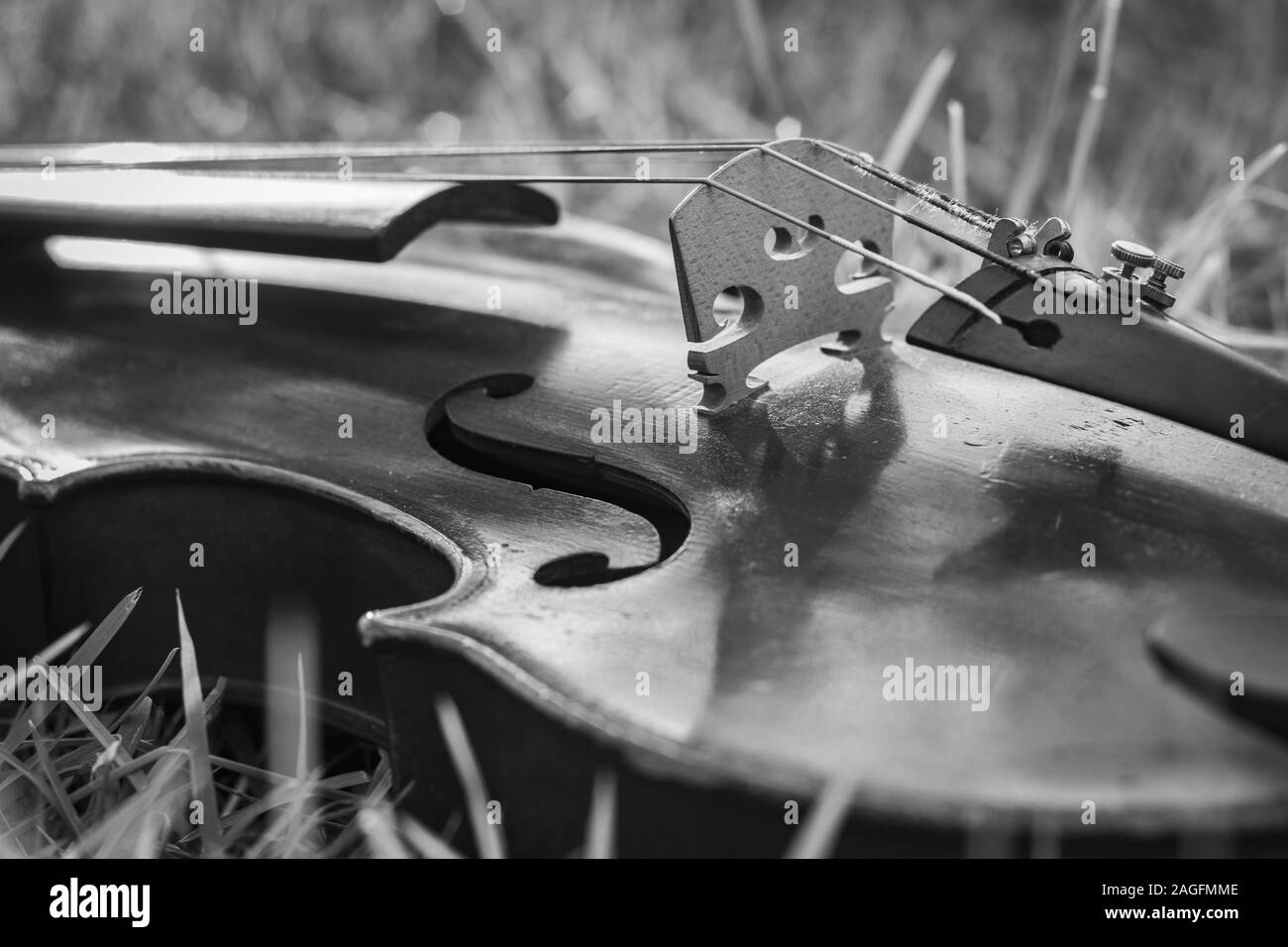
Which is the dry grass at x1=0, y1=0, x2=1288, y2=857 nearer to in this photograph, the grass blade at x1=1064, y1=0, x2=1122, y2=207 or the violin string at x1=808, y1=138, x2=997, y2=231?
the grass blade at x1=1064, y1=0, x2=1122, y2=207

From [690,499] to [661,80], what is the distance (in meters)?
2.25

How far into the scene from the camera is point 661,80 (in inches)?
118

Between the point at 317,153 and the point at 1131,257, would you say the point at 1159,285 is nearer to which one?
the point at 1131,257

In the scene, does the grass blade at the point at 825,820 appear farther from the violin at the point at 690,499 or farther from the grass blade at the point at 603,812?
the grass blade at the point at 603,812

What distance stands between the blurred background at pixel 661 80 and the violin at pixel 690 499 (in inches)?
49.5

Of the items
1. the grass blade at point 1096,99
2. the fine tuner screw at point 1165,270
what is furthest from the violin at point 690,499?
the grass blade at point 1096,99

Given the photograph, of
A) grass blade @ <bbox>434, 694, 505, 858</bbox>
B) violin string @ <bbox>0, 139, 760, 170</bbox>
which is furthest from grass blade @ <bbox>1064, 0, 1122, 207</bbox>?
grass blade @ <bbox>434, 694, 505, 858</bbox>

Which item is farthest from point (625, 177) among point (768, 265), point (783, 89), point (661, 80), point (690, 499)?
point (661, 80)

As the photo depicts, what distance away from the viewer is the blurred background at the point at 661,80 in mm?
2682

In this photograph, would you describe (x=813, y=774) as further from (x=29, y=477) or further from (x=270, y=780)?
(x=29, y=477)

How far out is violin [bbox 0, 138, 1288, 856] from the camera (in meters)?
0.69

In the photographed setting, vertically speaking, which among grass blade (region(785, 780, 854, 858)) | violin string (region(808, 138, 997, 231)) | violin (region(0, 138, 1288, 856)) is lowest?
grass blade (region(785, 780, 854, 858))

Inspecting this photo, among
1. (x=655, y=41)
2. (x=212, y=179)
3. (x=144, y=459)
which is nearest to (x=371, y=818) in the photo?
(x=144, y=459)

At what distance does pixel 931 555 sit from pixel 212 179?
919 mm
